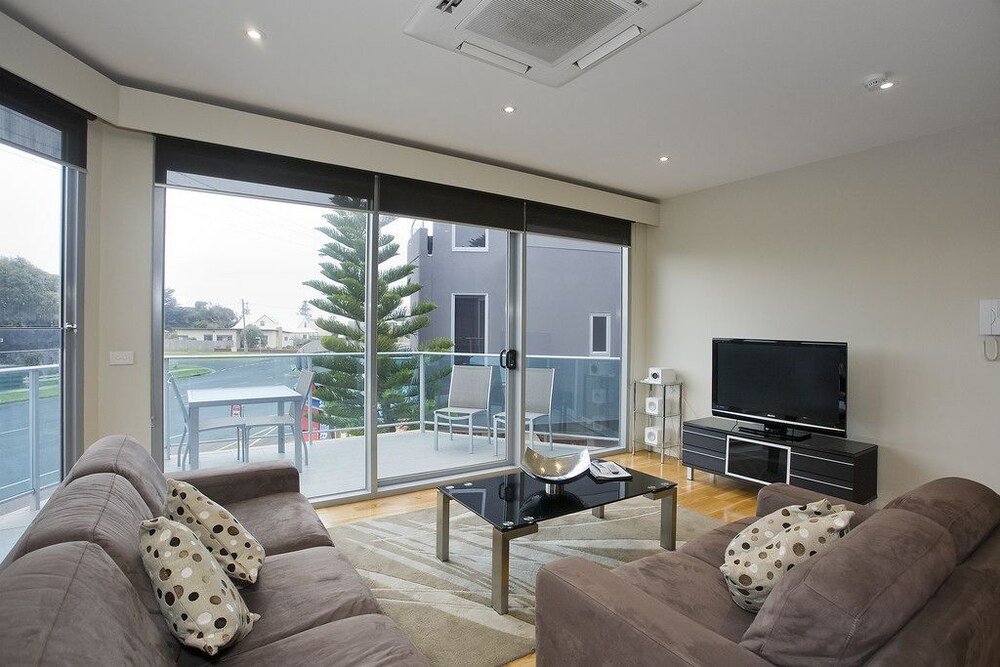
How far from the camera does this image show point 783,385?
411cm

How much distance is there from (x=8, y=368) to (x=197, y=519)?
1.56 metres

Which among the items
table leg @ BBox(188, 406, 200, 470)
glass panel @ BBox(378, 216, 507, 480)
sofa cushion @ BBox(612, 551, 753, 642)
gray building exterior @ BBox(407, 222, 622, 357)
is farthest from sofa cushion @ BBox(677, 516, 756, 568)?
table leg @ BBox(188, 406, 200, 470)

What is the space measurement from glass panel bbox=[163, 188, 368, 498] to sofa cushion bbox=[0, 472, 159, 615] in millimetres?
1841

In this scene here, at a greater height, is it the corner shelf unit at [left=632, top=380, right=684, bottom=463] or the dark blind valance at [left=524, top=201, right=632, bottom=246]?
the dark blind valance at [left=524, top=201, right=632, bottom=246]

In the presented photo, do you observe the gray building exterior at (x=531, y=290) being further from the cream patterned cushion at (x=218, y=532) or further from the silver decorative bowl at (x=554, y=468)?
the cream patterned cushion at (x=218, y=532)

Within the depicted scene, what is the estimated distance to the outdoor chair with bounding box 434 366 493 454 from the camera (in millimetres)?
4488

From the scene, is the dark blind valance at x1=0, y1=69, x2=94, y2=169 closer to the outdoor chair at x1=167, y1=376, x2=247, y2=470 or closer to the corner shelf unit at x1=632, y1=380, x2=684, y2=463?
the outdoor chair at x1=167, y1=376, x2=247, y2=470

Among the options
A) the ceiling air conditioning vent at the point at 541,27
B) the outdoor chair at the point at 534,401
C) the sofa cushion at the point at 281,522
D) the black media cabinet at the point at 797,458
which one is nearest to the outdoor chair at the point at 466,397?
the outdoor chair at the point at 534,401

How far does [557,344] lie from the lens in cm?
509

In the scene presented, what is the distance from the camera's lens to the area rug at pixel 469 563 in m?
2.21

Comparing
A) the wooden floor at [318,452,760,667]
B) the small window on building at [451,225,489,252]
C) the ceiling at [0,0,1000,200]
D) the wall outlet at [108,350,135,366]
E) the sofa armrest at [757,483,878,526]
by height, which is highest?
the ceiling at [0,0,1000,200]

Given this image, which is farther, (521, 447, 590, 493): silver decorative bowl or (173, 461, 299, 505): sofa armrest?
(521, 447, 590, 493): silver decorative bowl

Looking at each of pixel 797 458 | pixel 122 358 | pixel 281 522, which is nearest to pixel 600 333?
pixel 797 458

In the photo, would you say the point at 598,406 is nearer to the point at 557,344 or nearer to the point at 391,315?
the point at 557,344
